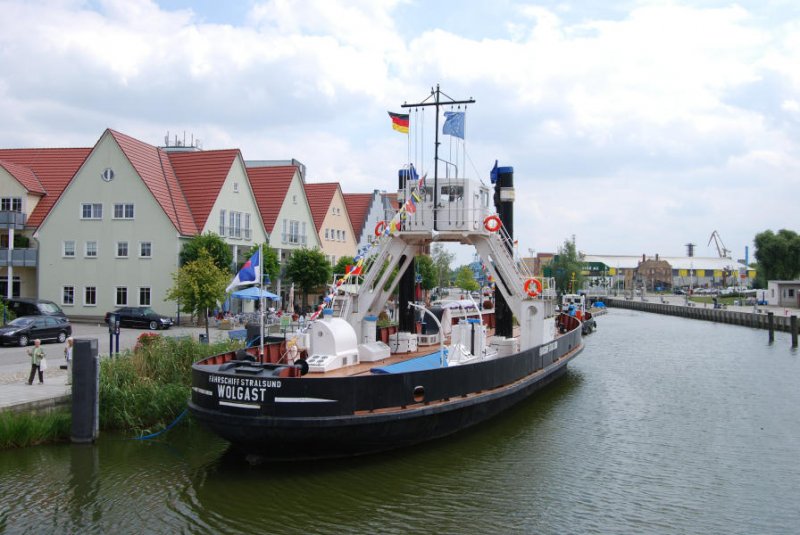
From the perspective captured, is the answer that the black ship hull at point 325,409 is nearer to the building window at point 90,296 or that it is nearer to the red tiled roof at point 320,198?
the building window at point 90,296

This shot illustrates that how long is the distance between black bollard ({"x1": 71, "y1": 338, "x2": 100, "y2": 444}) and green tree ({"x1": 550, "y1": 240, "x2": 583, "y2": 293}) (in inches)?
3434

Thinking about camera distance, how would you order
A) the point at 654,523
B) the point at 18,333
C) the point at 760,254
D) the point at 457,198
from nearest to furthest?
the point at 654,523 < the point at 457,198 < the point at 18,333 < the point at 760,254

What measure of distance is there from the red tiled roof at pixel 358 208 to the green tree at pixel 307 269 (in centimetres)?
1948

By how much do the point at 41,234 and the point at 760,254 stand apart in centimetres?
8645

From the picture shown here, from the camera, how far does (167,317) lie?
A: 36812 millimetres

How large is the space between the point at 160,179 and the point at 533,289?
98.6 ft

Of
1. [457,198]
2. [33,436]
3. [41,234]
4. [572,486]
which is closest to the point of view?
[572,486]

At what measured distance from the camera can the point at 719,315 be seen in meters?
65.3

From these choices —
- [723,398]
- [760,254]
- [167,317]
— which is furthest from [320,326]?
[760,254]

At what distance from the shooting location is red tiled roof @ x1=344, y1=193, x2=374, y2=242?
6700 cm

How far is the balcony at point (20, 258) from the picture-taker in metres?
40.1

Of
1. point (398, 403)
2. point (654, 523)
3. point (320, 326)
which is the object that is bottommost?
point (654, 523)

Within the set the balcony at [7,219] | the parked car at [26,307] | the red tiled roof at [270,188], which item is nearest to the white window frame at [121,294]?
the parked car at [26,307]

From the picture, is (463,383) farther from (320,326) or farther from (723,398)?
(723,398)
